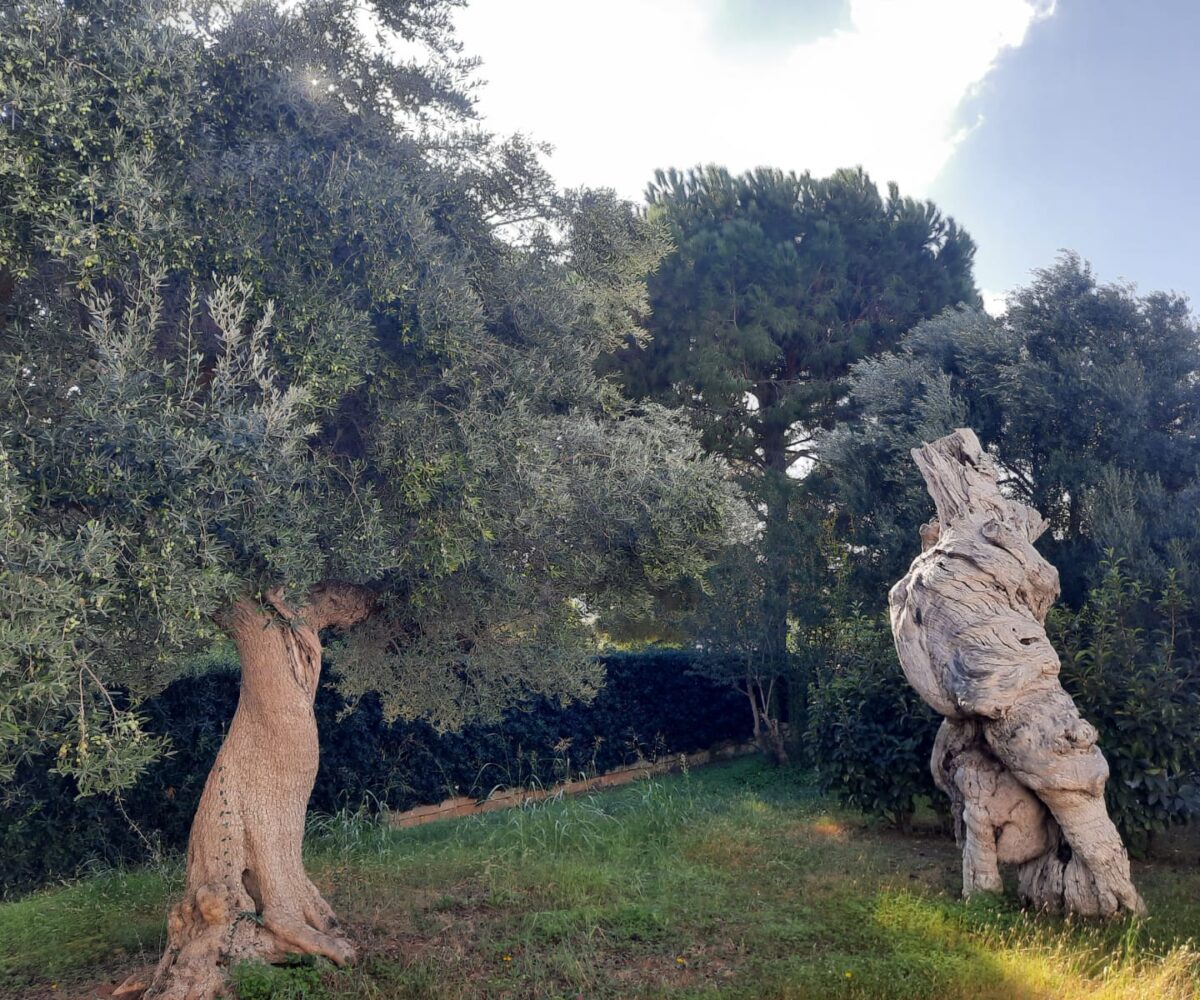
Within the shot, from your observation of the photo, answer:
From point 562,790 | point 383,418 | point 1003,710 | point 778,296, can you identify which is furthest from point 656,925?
point 778,296

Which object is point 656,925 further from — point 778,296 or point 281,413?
point 778,296

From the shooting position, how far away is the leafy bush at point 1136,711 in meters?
8.44

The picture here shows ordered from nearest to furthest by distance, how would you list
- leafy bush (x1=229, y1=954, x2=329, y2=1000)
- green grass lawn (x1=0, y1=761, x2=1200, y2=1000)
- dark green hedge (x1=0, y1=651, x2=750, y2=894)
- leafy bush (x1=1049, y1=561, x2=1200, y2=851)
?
leafy bush (x1=229, y1=954, x2=329, y2=1000) → green grass lawn (x1=0, y1=761, x2=1200, y2=1000) → leafy bush (x1=1049, y1=561, x2=1200, y2=851) → dark green hedge (x1=0, y1=651, x2=750, y2=894)

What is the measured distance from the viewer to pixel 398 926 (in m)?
7.02

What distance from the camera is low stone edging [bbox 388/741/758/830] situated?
12586 millimetres

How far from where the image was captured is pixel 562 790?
12.0 metres

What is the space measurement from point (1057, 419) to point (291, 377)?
10.6 metres

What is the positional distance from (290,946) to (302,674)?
187cm

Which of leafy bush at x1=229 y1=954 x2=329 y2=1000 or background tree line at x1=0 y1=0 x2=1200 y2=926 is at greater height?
background tree line at x1=0 y1=0 x2=1200 y2=926

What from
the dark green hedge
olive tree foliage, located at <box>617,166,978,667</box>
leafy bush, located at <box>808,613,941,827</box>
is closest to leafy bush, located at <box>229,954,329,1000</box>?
the dark green hedge

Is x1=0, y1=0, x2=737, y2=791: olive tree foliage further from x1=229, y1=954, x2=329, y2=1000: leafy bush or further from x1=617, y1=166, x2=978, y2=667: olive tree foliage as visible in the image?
x1=617, y1=166, x2=978, y2=667: olive tree foliage

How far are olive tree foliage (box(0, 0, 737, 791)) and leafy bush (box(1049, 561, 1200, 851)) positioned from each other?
158 inches

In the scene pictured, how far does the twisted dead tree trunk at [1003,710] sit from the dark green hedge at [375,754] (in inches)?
240

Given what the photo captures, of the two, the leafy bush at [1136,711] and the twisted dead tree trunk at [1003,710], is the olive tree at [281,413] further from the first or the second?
the leafy bush at [1136,711]
